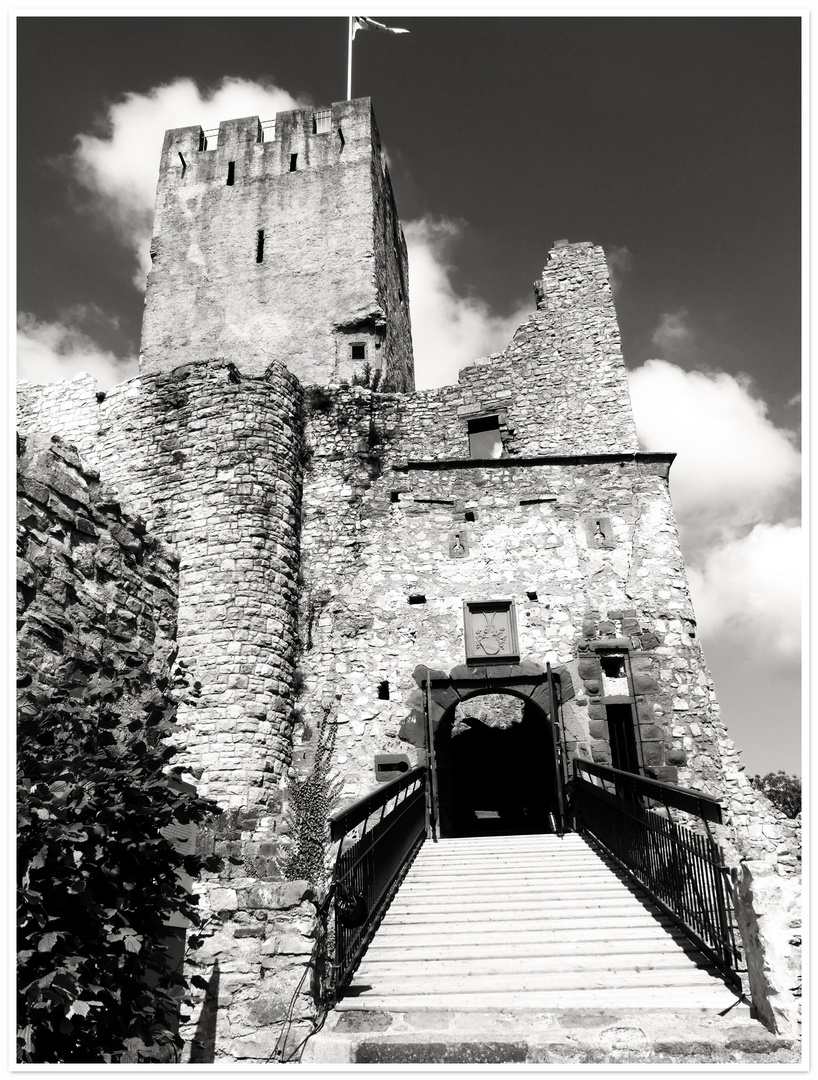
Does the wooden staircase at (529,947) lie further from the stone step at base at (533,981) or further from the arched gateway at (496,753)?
the arched gateway at (496,753)

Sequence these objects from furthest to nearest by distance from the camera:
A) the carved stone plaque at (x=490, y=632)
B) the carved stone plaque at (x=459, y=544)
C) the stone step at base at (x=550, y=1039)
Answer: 1. the carved stone plaque at (x=459, y=544)
2. the carved stone plaque at (x=490, y=632)
3. the stone step at base at (x=550, y=1039)

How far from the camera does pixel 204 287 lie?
16.4m

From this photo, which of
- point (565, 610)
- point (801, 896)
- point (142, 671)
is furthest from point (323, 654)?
point (801, 896)

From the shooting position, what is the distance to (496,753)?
18125 millimetres

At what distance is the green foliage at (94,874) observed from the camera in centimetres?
315

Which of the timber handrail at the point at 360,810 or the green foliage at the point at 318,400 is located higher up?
the green foliage at the point at 318,400

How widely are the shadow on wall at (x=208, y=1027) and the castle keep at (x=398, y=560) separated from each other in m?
2.01

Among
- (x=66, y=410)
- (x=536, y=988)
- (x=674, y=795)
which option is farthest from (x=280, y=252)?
(x=536, y=988)

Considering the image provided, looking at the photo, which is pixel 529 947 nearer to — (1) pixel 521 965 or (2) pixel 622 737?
(1) pixel 521 965

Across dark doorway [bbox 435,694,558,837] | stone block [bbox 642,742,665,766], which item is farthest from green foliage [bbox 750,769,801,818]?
stone block [bbox 642,742,665,766]

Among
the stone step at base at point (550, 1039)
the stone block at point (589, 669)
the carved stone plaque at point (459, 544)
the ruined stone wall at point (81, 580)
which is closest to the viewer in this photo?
the stone step at base at point (550, 1039)

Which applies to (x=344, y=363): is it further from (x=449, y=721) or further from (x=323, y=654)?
(x=449, y=721)

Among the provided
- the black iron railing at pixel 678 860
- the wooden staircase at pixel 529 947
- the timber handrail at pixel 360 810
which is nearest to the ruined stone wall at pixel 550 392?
the timber handrail at pixel 360 810

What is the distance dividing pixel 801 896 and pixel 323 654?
8.05 meters
